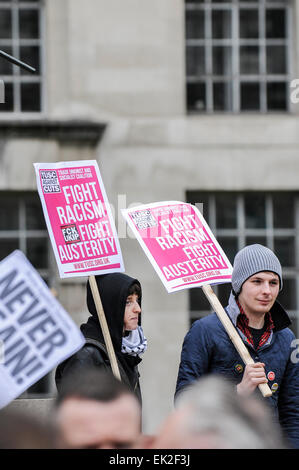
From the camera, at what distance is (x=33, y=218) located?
11930mm

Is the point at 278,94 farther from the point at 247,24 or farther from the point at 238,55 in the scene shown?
the point at 247,24

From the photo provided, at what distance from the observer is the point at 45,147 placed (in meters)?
11.8

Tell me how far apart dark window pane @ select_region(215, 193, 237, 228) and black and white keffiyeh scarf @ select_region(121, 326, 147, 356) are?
269 inches

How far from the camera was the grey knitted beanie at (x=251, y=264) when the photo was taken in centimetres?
491

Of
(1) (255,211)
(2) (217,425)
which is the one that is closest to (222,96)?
(1) (255,211)

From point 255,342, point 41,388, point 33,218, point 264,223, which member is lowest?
point 41,388

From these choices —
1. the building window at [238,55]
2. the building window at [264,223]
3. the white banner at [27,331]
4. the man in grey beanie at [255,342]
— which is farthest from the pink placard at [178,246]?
the building window at [238,55]

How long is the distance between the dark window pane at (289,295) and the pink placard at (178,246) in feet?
22.5

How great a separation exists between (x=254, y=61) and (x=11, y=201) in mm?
3052

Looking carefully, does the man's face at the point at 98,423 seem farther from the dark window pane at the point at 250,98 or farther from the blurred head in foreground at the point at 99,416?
the dark window pane at the point at 250,98

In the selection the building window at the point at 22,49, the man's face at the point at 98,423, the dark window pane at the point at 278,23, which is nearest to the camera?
the man's face at the point at 98,423

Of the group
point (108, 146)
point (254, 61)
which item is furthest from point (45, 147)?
point (254, 61)

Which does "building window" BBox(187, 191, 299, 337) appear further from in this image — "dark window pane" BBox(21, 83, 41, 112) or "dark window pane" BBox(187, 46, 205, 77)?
"dark window pane" BBox(21, 83, 41, 112)

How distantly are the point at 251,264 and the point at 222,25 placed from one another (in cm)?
774
